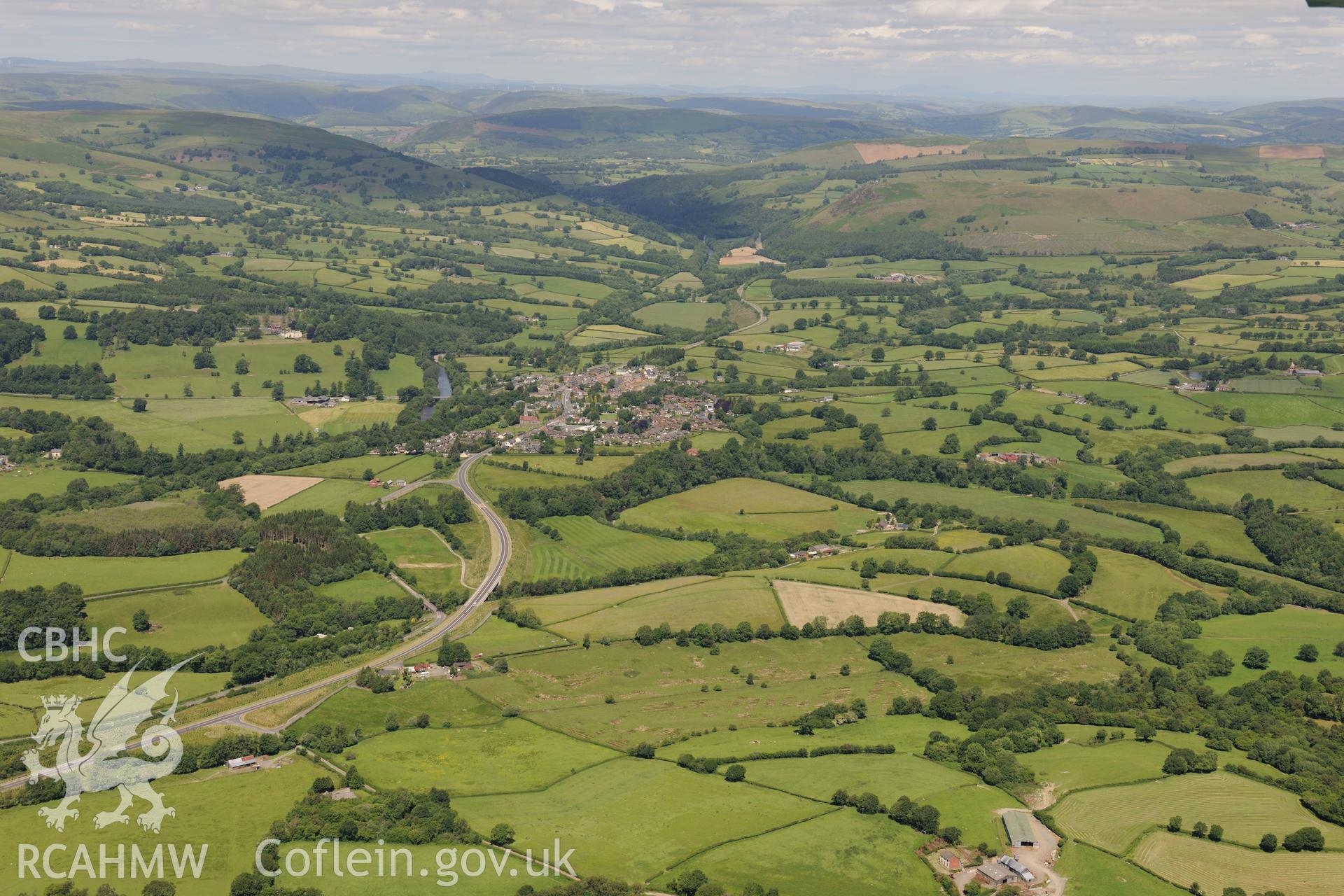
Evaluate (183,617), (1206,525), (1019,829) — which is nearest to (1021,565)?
(1206,525)

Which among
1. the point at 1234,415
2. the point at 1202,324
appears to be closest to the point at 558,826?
the point at 1234,415

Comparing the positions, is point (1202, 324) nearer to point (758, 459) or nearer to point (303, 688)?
point (758, 459)

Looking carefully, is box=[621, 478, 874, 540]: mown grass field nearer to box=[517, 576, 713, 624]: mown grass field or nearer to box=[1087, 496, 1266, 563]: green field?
box=[517, 576, 713, 624]: mown grass field

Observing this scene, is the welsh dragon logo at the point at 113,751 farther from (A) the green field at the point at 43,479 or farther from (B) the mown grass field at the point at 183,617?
(A) the green field at the point at 43,479

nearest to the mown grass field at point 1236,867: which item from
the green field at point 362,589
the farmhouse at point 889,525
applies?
the farmhouse at point 889,525

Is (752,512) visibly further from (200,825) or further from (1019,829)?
(200,825)
